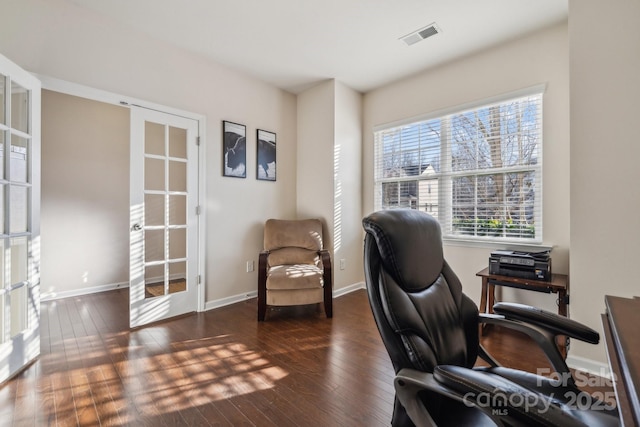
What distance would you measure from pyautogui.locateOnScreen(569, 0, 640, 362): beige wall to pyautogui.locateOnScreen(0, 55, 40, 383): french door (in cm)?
380

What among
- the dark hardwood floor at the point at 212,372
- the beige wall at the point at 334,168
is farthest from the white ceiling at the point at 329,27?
the dark hardwood floor at the point at 212,372

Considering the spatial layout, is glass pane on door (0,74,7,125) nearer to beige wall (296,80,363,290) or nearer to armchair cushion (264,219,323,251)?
armchair cushion (264,219,323,251)

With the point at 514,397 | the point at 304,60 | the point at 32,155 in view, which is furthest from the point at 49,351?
the point at 304,60

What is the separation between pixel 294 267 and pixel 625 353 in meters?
2.61

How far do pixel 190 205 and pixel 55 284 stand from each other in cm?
233

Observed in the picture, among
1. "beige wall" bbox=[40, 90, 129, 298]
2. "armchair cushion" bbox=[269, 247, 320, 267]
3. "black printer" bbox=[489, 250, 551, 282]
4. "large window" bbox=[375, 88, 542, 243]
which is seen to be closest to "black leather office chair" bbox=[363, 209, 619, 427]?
"black printer" bbox=[489, 250, 551, 282]

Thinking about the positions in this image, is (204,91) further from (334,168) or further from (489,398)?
(489,398)

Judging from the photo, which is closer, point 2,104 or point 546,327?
point 546,327

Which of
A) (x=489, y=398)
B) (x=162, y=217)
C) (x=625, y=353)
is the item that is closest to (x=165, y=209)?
(x=162, y=217)

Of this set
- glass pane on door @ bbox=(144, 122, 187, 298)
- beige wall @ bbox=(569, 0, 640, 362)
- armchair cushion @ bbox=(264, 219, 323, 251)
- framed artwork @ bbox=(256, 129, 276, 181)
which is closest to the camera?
beige wall @ bbox=(569, 0, 640, 362)

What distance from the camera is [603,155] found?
1.87 metres

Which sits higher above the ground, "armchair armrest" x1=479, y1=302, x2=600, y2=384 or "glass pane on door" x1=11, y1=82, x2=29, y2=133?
"glass pane on door" x1=11, y1=82, x2=29, y2=133

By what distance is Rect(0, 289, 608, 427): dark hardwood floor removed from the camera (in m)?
1.51

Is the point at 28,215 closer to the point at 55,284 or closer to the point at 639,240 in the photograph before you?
the point at 55,284
